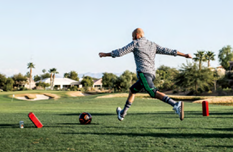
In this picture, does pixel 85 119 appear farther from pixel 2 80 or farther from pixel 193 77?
pixel 2 80

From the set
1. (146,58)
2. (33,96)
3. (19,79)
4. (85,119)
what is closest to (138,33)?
(146,58)

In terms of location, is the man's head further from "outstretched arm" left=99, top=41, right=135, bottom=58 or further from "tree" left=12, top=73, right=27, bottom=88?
"tree" left=12, top=73, right=27, bottom=88

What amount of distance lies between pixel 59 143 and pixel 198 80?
56282 mm

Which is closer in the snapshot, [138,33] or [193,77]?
[138,33]

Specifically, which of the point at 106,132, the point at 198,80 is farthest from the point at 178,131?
the point at 198,80

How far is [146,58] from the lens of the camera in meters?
7.73

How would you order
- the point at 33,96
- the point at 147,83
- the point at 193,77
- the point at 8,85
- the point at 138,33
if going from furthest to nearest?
the point at 8,85 → the point at 33,96 → the point at 193,77 → the point at 138,33 → the point at 147,83

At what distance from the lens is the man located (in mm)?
7461

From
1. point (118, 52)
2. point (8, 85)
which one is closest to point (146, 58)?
point (118, 52)

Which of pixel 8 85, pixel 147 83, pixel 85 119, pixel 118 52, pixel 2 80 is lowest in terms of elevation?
pixel 85 119

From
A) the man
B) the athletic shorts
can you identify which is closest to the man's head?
the man

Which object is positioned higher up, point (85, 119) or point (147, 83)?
point (147, 83)

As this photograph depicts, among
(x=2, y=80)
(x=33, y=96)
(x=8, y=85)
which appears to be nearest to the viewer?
(x=33, y=96)

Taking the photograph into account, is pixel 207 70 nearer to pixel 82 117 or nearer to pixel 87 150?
pixel 82 117
